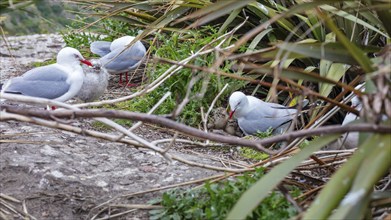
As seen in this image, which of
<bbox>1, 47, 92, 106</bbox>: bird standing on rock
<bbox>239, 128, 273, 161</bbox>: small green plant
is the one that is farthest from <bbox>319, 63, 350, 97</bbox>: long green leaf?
<bbox>1, 47, 92, 106</bbox>: bird standing on rock

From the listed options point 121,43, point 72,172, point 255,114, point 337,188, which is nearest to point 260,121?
point 255,114

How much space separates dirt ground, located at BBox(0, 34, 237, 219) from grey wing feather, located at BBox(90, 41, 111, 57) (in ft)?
5.56

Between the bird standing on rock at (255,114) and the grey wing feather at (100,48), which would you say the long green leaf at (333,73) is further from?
the grey wing feather at (100,48)

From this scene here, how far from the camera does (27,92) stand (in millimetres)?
4293

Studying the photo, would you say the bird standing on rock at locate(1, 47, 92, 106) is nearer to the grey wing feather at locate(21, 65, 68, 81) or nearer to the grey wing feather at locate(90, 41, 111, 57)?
the grey wing feather at locate(21, 65, 68, 81)

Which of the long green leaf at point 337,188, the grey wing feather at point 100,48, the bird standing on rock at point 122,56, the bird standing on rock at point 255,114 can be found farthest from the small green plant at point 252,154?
the grey wing feather at point 100,48

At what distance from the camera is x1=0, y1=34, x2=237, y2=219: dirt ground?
9.66 ft

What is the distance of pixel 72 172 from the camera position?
322cm

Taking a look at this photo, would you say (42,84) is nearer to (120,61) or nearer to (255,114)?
(120,61)

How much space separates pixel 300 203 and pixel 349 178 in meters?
0.62

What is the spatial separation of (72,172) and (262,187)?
1.29 metres

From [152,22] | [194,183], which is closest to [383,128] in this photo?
[194,183]

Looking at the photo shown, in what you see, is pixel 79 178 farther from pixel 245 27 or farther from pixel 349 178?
pixel 245 27

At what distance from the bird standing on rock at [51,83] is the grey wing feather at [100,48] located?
91 cm
